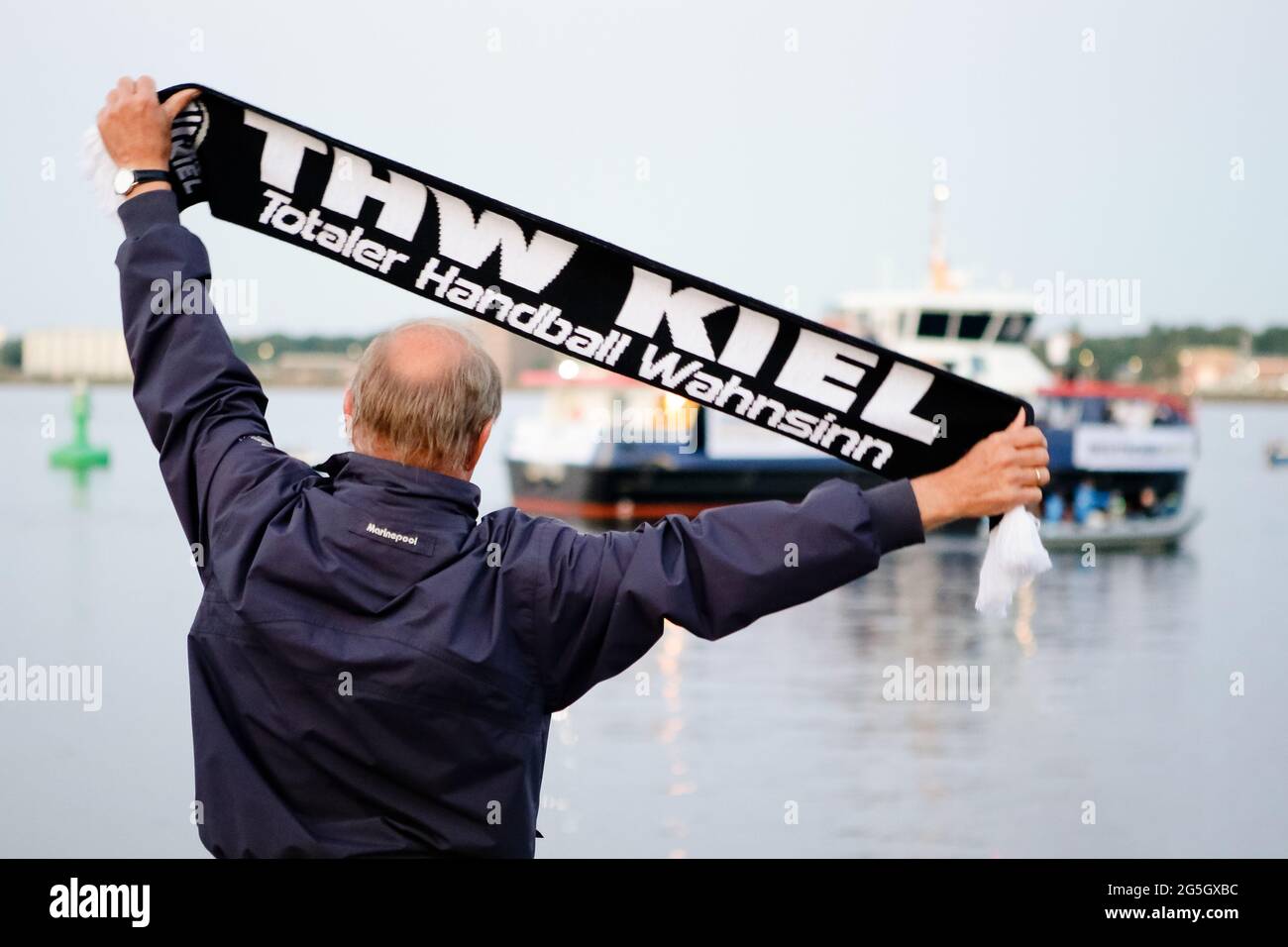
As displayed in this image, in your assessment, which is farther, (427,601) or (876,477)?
(876,477)

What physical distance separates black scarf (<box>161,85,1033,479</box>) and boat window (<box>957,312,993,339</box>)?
28723mm

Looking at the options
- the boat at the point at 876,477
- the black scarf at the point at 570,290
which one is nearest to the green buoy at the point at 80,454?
the boat at the point at 876,477

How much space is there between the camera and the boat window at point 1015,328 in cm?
3100

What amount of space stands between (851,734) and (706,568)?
35.7ft

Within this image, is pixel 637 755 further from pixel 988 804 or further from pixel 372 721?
pixel 372 721

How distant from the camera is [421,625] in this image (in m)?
2.29

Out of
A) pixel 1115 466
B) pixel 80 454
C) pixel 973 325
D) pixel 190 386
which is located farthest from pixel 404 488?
pixel 80 454

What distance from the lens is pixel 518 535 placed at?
2332 millimetres

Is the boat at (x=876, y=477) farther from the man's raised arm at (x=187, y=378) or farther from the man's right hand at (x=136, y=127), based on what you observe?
the man's raised arm at (x=187, y=378)

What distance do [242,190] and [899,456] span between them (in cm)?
135

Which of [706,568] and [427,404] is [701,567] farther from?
[427,404]

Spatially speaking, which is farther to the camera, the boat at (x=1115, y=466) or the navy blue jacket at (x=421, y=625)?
the boat at (x=1115, y=466)
